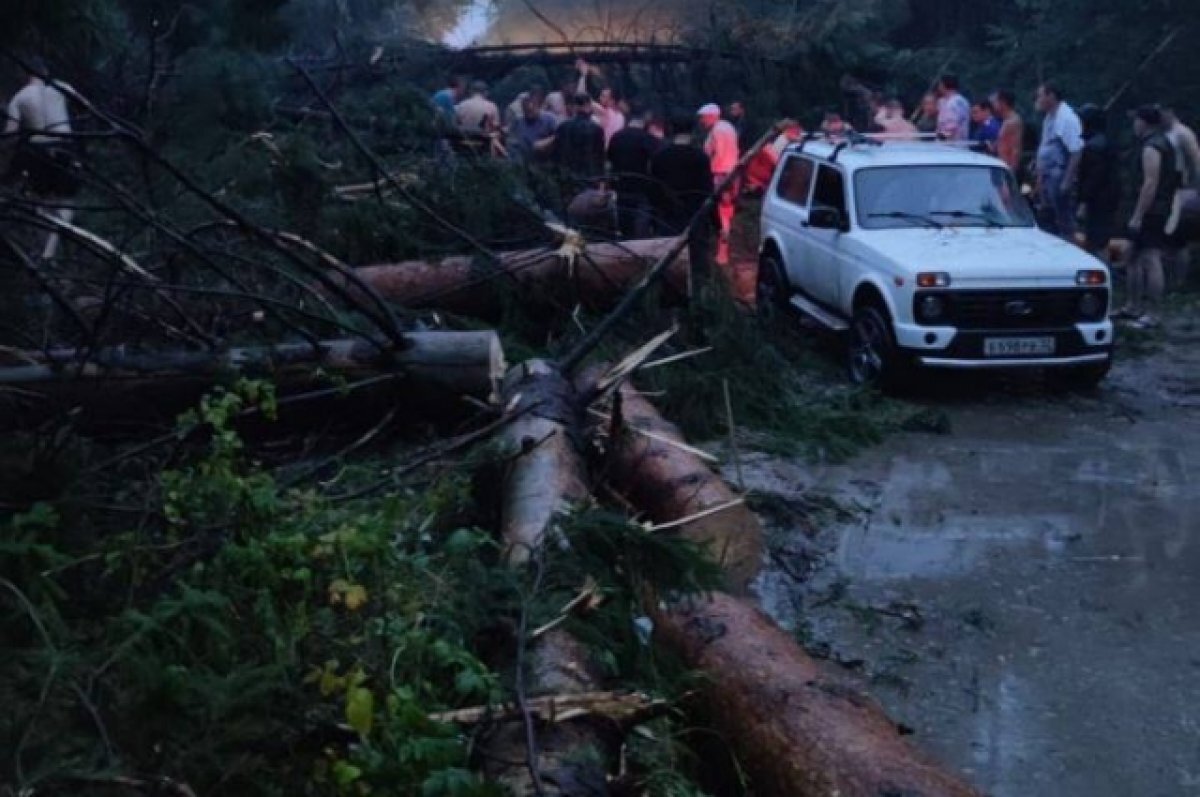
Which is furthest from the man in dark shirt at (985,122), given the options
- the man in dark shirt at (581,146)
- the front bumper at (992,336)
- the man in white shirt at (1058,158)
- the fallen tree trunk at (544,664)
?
the fallen tree trunk at (544,664)

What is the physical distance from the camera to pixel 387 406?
8.37 metres

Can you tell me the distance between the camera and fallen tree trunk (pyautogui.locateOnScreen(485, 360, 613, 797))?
4.27 meters

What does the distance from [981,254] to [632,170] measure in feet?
15.1

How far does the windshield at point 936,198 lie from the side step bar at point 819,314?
2.73 feet

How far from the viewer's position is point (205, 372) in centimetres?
788

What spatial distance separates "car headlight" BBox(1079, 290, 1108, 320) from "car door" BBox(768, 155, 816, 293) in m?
2.47

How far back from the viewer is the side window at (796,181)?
1350cm

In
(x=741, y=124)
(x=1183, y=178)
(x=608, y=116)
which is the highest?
(x=1183, y=178)

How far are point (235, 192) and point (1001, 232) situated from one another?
6067 mm

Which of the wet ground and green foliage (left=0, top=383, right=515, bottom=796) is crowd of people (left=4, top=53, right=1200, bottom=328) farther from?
green foliage (left=0, top=383, right=515, bottom=796)

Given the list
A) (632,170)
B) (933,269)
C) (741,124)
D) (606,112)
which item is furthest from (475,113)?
(933,269)

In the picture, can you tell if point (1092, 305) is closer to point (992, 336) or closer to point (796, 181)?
point (992, 336)

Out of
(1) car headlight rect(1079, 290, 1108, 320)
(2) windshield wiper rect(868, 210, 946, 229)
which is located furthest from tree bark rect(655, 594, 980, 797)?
(2) windshield wiper rect(868, 210, 946, 229)

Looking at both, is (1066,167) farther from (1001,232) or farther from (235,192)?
(235,192)
